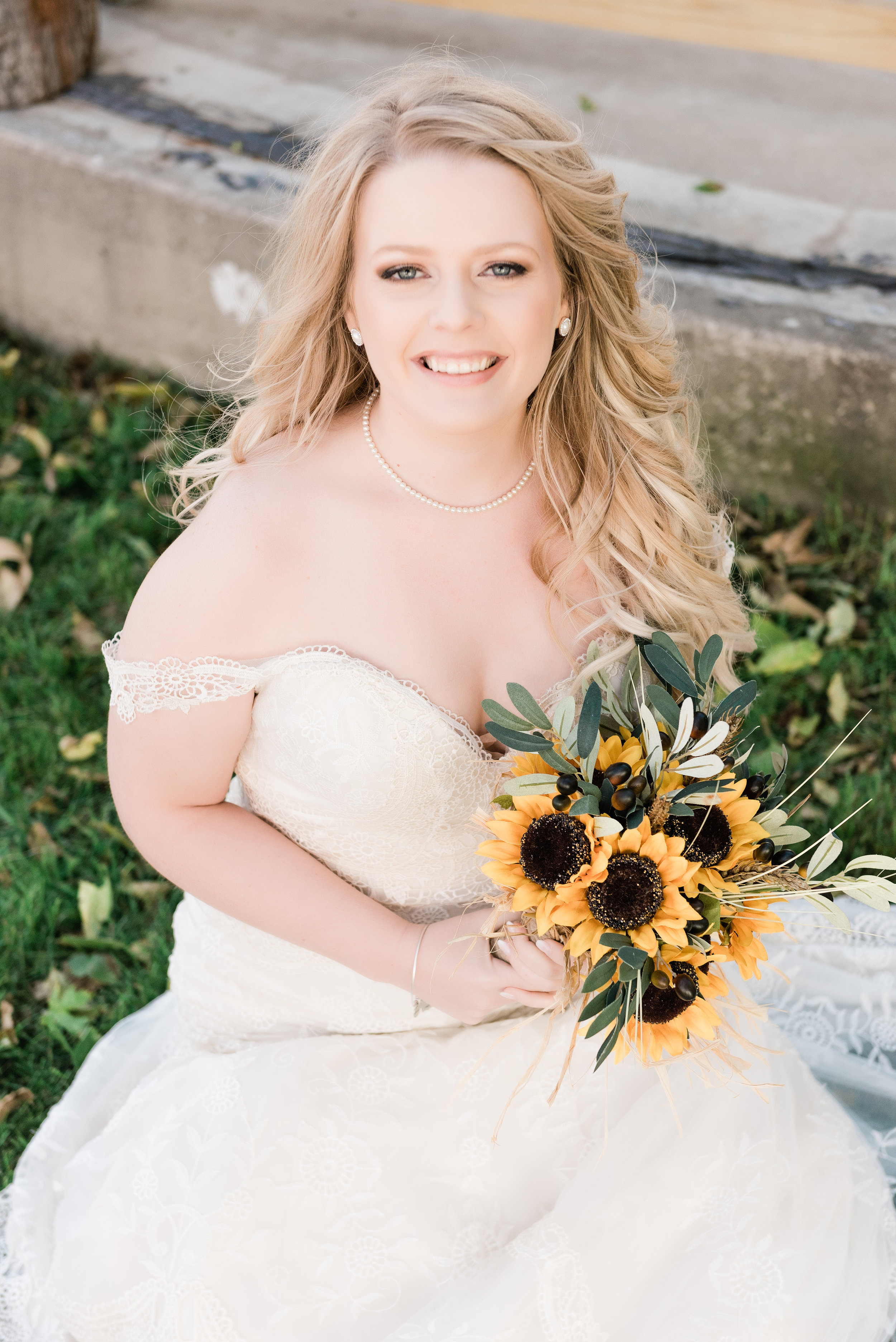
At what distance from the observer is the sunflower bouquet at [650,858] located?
1.61 m

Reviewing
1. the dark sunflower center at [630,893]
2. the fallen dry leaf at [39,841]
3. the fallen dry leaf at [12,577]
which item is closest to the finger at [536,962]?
the dark sunflower center at [630,893]

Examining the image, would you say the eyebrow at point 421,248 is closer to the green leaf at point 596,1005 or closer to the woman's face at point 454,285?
the woman's face at point 454,285

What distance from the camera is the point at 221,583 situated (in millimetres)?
1969

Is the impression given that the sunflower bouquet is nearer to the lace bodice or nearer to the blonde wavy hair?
the lace bodice

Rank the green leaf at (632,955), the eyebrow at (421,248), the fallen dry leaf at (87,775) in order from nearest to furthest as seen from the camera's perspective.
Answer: the green leaf at (632,955) → the eyebrow at (421,248) → the fallen dry leaf at (87,775)

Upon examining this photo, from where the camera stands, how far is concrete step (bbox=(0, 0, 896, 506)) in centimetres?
376

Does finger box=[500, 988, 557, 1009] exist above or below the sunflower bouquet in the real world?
below

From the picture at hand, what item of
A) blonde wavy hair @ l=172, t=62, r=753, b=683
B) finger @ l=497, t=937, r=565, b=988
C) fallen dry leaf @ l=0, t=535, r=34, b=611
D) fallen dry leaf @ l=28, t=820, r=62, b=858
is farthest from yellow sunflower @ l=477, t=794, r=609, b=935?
fallen dry leaf @ l=0, t=535, r=34, b=611

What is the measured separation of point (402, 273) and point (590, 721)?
2.59 feet

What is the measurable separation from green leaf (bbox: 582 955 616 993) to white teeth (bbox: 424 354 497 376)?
93cm

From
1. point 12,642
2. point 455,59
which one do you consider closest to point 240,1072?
point 455,59

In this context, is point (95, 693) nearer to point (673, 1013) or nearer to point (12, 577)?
point (12, 577)

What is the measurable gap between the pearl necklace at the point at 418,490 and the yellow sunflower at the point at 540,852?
697mm

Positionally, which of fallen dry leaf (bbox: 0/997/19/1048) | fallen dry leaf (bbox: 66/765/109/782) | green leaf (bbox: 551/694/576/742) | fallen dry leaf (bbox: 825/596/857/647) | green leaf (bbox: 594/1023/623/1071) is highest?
green leaf (bbox: 551/694/576/742)
